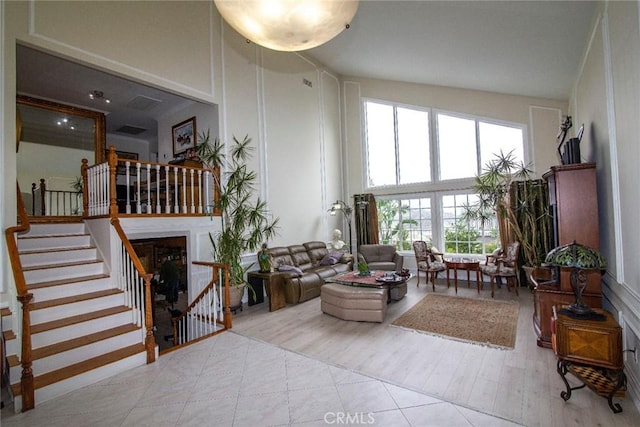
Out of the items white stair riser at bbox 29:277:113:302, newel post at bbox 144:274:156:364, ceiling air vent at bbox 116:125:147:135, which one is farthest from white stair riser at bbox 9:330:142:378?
ceiling air vent at bbox 116:125:147:135

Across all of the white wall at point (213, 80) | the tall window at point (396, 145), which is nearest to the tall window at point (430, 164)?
the tall window at point (396, 145)

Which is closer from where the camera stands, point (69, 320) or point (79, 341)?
point (79, 341)

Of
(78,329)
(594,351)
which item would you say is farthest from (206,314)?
(594,351)

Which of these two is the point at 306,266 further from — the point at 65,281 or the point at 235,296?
the point at 65,281

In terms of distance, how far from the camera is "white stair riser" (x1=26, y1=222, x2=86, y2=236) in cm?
380

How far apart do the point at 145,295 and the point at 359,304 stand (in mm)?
2638

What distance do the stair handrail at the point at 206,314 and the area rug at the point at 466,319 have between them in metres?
2.35

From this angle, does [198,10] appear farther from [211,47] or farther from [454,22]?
[454,22]

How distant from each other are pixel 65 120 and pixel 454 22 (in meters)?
7.10

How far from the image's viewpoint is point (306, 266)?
6.16m

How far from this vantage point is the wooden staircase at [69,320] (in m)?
2.61

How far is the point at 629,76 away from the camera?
2174 millimetres

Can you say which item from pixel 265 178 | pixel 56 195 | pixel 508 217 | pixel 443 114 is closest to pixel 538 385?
pixel 508 217

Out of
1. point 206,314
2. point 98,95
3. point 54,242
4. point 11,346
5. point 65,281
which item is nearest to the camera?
point 11,346
